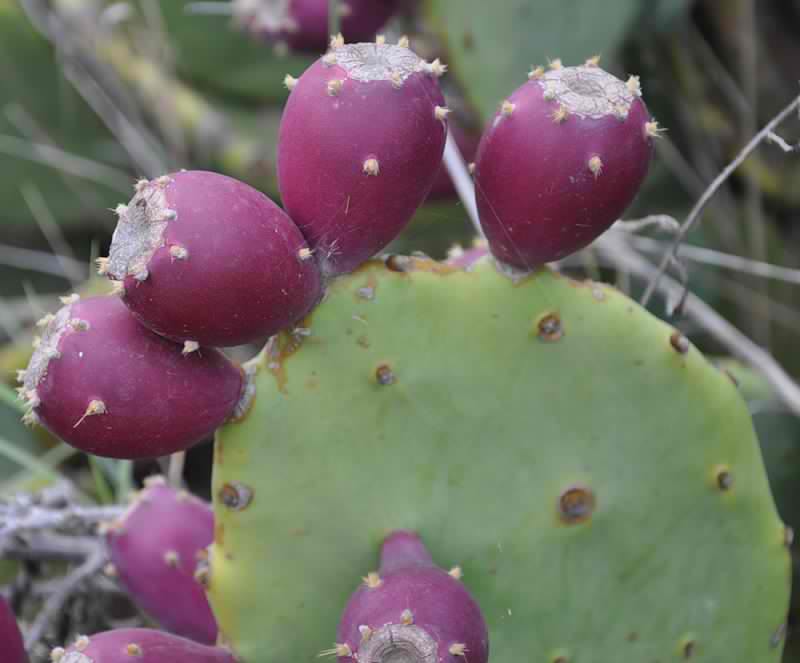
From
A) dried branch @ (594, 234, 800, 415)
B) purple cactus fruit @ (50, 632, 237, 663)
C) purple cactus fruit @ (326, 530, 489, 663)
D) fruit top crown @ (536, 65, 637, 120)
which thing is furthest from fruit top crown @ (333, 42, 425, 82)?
dried branch @ (594, 234, 800, 415)

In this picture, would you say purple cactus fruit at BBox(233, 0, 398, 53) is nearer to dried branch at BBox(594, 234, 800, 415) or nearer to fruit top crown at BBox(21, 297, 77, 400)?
dried branch at BBox(594, 234, 800, 415)

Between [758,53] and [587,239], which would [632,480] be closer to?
[587,239]

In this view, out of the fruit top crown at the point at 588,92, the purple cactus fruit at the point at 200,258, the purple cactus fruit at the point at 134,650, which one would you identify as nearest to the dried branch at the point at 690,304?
the fruit top crown at the point at 588,92

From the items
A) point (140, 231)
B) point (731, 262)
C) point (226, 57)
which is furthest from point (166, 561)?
point (226, 57)

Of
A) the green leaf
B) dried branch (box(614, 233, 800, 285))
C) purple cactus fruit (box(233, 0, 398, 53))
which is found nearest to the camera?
dried branch (box(614, 233, 800, 285))

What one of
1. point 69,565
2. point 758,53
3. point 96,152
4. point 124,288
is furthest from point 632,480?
point 96,152

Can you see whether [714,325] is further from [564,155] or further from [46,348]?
[46,348]
